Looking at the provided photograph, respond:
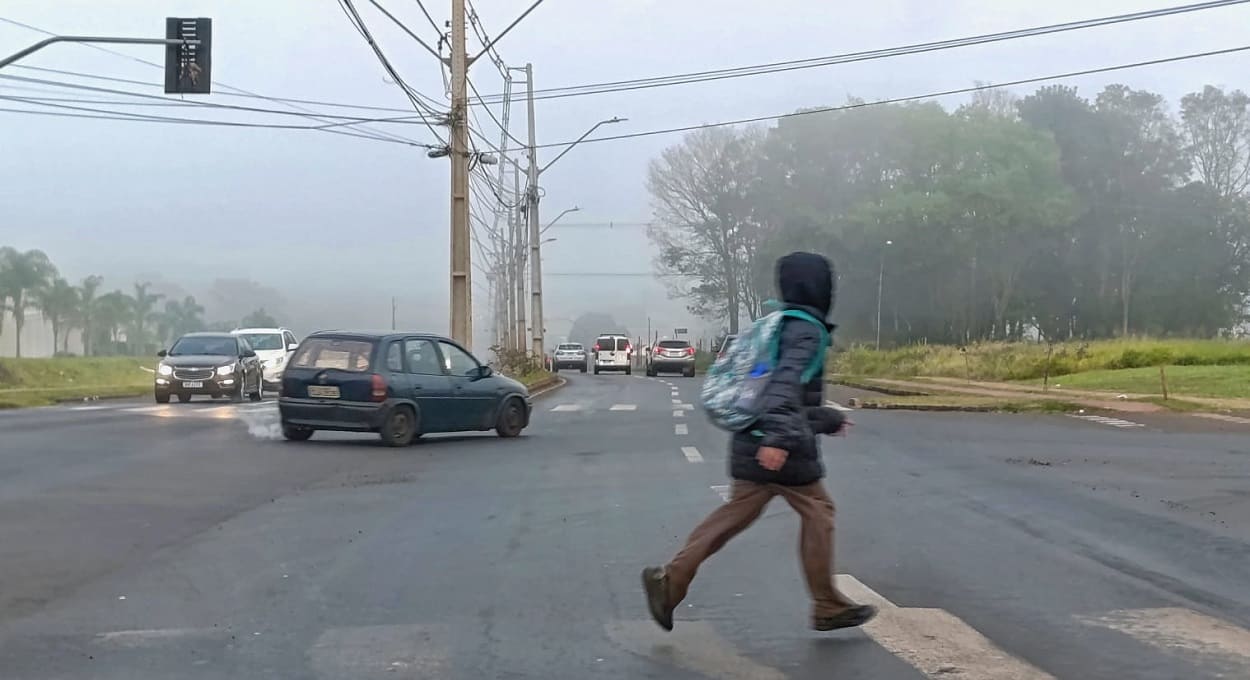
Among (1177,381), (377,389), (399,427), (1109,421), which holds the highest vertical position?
(377,389)

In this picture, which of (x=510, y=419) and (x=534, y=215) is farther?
(x=534, y=215)

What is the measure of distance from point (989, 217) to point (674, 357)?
20.9m

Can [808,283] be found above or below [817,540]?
above

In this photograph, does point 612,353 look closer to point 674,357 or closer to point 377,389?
point 674,357

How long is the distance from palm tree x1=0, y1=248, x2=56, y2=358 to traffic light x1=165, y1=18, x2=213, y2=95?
175ft

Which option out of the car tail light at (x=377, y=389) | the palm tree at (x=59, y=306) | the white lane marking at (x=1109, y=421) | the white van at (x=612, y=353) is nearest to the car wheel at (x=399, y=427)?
the car tail light at (x=377, y=389)

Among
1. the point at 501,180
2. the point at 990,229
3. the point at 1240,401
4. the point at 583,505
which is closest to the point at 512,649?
the point at 583,505

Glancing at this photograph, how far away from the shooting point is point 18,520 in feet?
34.0

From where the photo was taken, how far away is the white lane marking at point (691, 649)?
Answer: 226 inches

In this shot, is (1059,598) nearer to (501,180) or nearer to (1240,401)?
(1240,401)

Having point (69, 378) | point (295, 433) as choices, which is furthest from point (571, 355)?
point (295, 433)

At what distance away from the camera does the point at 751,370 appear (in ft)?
19.9

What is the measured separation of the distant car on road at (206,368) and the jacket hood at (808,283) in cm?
2484

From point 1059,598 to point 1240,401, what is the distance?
20627 mm
